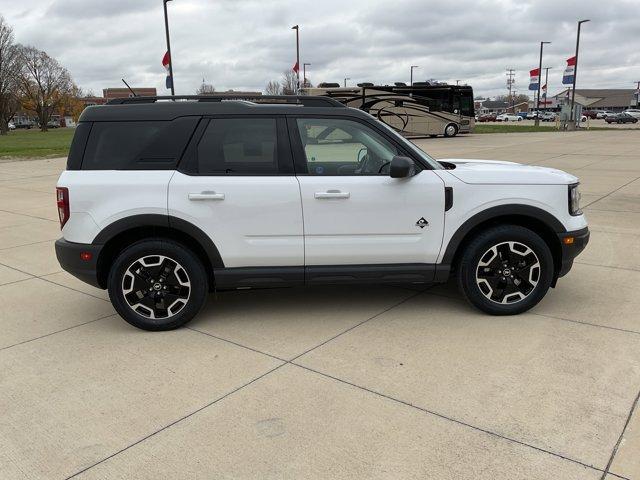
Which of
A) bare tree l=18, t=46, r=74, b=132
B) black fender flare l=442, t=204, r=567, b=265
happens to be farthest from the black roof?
bare tree l=18, t=46, r=74, b=132

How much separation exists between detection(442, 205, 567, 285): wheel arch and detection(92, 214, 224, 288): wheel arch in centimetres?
188

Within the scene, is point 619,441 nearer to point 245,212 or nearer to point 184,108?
point 245,212

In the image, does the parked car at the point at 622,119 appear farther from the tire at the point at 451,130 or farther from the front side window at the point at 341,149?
the front side window at the point at 341,149

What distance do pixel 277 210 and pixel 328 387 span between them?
57.0 inches

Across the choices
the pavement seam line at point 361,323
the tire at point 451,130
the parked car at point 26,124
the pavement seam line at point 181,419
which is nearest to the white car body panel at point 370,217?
the pavement seam line at point 361,323

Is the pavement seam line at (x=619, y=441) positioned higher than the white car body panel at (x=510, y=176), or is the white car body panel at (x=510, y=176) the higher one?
the white car body panel at (x=510, y=176)

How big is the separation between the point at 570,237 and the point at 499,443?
86.4 inches

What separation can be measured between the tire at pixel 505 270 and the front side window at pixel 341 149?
38.9 inches

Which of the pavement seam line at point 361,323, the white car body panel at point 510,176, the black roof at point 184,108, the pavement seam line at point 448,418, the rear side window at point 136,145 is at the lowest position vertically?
the pavement seam line at point 448,418

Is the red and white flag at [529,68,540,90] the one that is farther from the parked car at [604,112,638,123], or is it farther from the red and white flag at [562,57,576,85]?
the parked car at [604,112,638,123]

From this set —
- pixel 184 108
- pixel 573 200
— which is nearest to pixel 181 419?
pixel 184 108

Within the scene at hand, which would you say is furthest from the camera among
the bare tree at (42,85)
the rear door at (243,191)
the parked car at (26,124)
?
the parked car at (26,124)

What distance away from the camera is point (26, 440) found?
2861 millimetres

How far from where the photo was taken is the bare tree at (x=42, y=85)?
78312 millimetres
